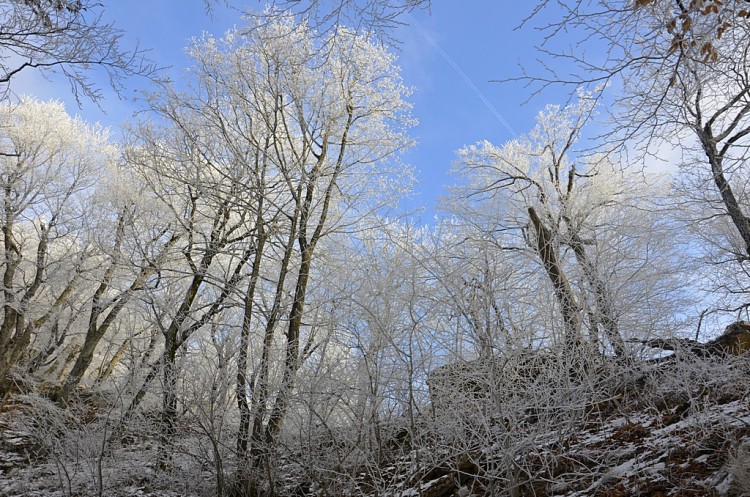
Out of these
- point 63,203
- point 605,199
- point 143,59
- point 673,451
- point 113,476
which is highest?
point 63,203

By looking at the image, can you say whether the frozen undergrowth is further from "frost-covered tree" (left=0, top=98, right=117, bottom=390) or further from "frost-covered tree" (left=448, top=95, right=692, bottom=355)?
"frost-covered tree" (left=0, top=98, right=117, bottom=390)

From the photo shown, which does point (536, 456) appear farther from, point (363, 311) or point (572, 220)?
point (572, 220)

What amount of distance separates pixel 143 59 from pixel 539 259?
4167 mm

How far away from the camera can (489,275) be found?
422 centimetres

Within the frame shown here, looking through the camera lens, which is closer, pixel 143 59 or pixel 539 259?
pixel 143 59

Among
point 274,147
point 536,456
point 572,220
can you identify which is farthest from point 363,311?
point 572,220

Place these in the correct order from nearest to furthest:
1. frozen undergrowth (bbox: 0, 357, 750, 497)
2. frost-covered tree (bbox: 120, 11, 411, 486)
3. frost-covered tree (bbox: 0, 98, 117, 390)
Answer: frozen undergrowth (bbox: 0, 357, 750, 497) → frost-covered tree (bbox: 120, 11, 411, 486) → frost-covered tree (bbox: 0, 98, 117, 390)

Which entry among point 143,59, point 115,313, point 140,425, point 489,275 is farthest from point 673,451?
point 115,313

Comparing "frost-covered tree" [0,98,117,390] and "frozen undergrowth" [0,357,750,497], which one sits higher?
"frost-covered tree" [0,98,117,390]

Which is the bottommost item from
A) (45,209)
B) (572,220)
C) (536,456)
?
(536,456)

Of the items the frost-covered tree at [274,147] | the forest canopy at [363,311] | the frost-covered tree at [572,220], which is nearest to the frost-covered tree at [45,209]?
the forest canopy at [363,311]

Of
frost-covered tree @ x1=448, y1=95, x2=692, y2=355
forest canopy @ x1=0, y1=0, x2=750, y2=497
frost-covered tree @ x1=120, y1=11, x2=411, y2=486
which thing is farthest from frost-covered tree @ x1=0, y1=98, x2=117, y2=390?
frost-covered tree @ x1=448, y1=95, x2=692, y2=355

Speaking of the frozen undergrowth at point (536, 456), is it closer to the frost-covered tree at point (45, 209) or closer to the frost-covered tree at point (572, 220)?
the frost-covered tree at point (572, 220)

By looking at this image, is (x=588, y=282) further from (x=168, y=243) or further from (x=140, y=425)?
(x=168, y=243)
